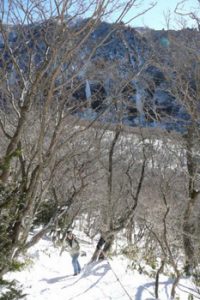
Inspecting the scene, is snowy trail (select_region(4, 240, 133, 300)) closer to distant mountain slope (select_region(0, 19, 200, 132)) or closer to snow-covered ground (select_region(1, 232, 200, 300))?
snow-covered ground (select_region(1, 232, 200, 300))

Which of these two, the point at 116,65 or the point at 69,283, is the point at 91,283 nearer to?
the point at 69,283

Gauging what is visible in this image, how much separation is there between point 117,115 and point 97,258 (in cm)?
542

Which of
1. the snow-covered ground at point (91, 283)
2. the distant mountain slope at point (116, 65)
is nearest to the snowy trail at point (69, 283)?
the snow-covered ground at point (91, 283)

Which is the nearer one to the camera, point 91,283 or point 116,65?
point 116,65

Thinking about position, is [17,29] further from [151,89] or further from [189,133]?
[151,89]

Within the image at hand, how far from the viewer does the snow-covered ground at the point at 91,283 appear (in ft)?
31.0

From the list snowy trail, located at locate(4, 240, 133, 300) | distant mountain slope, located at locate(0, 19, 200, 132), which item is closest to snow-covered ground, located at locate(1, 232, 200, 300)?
snowy trail, located at locate(4, 240, 133, 300)

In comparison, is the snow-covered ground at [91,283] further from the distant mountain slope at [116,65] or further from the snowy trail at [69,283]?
the distant mountain slope at [116,65]

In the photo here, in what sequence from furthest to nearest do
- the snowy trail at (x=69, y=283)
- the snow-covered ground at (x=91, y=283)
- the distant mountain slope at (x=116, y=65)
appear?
the snow-covered ground at (x=91, y=283)
the snowy trail at (x=69, y=283)
the distant mountain slope at (x=116, y=65)

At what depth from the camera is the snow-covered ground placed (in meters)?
9.44

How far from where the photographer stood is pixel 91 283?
10492 millimetres

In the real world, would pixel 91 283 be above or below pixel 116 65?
below

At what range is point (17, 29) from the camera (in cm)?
490

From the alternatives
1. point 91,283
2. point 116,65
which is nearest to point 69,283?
point 91,283
